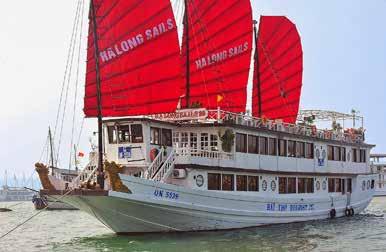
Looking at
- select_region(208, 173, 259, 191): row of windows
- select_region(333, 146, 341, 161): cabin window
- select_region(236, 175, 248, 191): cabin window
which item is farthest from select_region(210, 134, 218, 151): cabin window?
select_region(333, 146, 341, 161): cabin window

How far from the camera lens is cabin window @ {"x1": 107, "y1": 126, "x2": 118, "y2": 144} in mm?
19438

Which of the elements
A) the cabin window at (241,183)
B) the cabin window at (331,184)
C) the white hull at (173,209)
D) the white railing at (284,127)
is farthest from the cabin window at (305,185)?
the cabin window at (241,183)

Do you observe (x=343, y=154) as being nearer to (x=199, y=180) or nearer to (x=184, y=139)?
(x=184, y=139)

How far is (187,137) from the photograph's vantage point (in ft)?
67.2

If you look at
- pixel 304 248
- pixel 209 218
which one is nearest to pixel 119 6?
pixel 209 218

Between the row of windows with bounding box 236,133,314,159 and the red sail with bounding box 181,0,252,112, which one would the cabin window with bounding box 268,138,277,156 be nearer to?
the row of windows with bounding box 236,133,314,159

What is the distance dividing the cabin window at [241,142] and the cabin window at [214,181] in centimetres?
148

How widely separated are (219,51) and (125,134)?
7657mm

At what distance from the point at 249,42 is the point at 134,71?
767 cm

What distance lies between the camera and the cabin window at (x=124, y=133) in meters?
19.2

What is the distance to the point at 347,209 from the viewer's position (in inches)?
1076

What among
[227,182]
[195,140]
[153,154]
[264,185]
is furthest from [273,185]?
[153,154]

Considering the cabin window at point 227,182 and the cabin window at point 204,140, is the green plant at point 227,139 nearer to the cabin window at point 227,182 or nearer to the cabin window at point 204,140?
the cabin window at point 204,140

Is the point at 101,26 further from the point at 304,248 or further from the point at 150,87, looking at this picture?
the point at 304,248
